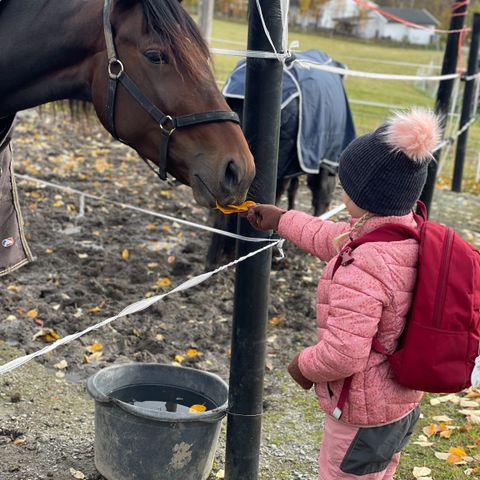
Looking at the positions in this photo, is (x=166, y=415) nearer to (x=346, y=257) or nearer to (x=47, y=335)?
(x=346, y=257)

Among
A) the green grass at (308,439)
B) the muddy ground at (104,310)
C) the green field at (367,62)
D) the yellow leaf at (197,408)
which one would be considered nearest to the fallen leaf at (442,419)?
the green grass at (308,439)

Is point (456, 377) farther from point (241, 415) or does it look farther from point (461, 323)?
point (241, 415)

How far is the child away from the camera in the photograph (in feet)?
6.09

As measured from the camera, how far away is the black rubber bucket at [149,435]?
2.59 metres

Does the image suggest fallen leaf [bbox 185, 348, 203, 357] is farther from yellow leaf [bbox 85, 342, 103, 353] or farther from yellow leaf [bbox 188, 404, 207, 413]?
yellow leaf [bbox 188, 404, 207, 413]

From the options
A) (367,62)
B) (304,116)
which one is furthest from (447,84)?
(367,62)

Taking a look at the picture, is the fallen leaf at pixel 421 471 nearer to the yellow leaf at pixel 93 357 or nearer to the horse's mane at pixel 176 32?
the yellow leaf at pixel 93 357

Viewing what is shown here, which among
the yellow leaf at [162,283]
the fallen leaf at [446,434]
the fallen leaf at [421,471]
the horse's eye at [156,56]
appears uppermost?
the horse's eye at [156,56]

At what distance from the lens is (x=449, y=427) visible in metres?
3.48

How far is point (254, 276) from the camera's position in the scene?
253 cm

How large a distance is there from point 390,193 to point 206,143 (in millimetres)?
612

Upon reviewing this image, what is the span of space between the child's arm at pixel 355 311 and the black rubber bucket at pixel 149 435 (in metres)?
0.87

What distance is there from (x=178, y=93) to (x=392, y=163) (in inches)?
28.6

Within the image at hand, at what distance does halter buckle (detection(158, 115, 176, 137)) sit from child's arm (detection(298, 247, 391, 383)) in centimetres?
72
